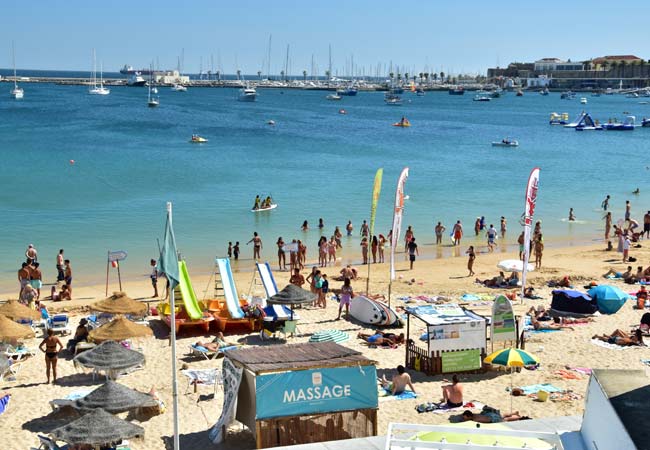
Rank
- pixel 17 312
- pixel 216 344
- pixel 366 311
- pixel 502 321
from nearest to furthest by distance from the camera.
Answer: pixel 502 321
pixel 216 344
pixel 17 312
pixel 366 311

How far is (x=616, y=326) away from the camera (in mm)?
20328

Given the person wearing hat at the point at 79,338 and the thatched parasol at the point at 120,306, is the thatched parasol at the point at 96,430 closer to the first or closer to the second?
the person wearing hat at the point at 79,338

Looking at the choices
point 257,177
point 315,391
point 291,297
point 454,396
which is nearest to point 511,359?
point 454,396

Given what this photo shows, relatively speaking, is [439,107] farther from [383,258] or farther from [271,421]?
[271,421]

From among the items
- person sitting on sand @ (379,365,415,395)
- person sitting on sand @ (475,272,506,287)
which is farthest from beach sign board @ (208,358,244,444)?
person sitting on sand @ (475,272,506,287)

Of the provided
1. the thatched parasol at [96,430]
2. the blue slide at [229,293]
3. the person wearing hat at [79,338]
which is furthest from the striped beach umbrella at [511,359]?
the person wearing hat at [79,338]

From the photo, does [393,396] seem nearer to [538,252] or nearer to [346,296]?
[346,296]

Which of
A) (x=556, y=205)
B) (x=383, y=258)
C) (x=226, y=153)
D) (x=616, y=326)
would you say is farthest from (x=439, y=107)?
(x=616, y=326)

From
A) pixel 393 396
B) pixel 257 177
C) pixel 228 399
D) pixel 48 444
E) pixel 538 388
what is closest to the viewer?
pixel 48 444

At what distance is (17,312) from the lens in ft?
64.2

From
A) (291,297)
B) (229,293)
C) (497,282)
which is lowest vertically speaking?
(497,282)

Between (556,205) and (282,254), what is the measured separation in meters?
20.1

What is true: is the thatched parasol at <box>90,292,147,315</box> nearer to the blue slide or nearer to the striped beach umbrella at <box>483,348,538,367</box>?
the blue slide

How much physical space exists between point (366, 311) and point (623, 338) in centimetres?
571
